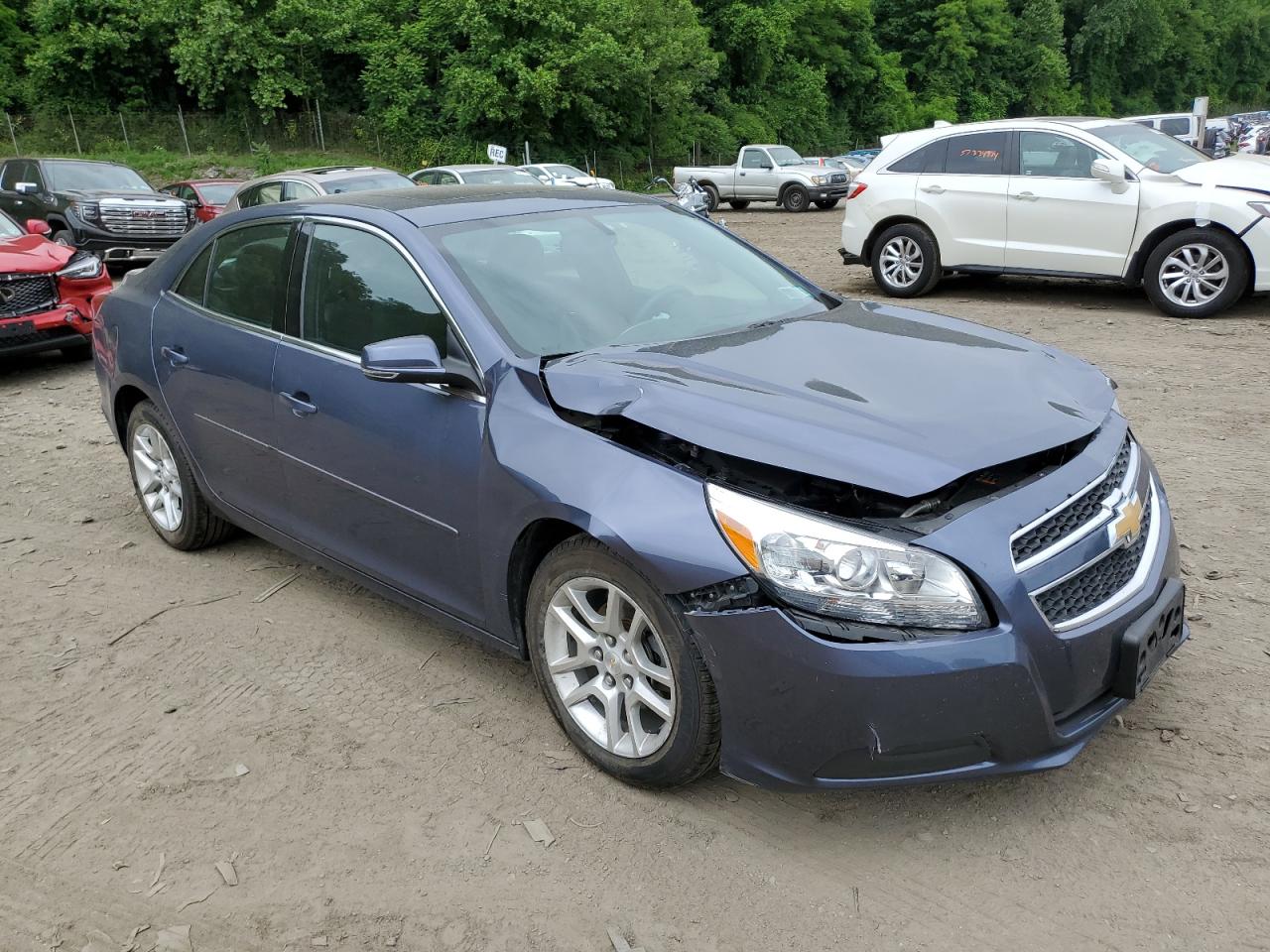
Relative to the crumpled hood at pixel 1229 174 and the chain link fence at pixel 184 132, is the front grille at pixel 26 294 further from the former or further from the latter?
the chain link fence at pixel 184 132

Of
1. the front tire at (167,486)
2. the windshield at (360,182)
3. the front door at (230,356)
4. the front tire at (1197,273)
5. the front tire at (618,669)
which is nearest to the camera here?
the front tire at (618,669)

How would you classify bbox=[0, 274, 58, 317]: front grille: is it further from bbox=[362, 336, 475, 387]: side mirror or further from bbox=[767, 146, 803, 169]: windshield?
bbox=[767, 146, 803, 169]: windshield

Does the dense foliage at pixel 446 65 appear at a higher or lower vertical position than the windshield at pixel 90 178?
higher

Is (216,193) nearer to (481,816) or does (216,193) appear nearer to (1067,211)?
(1067,211)

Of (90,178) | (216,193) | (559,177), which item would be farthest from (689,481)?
(559,177)

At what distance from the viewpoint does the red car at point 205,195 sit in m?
19.3

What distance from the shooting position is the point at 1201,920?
2.46m

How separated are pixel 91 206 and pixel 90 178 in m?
1.26

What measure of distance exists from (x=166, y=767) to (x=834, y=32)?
5950 cm

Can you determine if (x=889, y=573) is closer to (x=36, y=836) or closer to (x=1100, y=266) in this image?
(x=36, y=836)

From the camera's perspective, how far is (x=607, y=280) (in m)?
3.77

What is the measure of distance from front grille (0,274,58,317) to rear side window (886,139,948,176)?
797 centimetres

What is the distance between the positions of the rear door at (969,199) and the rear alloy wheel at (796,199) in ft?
55.1

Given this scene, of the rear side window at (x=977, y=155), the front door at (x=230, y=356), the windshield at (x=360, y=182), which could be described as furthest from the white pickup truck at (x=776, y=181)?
the front door at (x=230, y=356)
